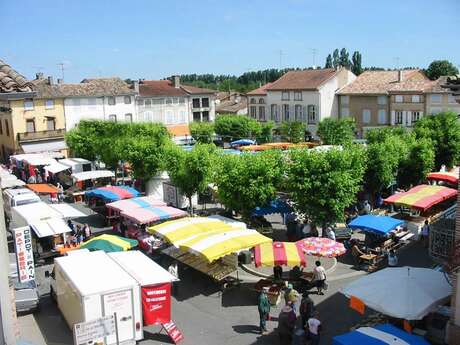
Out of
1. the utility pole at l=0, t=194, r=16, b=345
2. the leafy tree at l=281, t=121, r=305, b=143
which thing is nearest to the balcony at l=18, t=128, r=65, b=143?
the leafy tree at l=281, t=121, r=305, b=143

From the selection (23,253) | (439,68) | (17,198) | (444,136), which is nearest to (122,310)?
(23,253)

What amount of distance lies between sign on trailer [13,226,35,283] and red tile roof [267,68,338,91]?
47.9m

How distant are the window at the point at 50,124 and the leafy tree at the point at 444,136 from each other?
37.1m

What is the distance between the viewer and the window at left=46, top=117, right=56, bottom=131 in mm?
52531

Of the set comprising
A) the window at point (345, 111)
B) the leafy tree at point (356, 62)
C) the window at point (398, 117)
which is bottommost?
the window at point (398, 117)

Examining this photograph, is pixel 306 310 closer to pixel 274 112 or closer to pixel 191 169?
pixel 191 169

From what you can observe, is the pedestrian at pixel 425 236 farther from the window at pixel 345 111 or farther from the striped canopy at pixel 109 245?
the window at pixel 345 111

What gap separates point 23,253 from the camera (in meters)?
15.3

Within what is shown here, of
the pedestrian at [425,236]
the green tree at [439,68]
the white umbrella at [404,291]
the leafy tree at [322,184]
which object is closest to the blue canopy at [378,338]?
the white umbrella at [404,291]

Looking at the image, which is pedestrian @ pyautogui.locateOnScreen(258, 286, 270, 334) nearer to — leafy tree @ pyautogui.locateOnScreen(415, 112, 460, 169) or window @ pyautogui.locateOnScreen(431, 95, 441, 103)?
leafy tree @ pyautogui.locateOnScreen(415, 112, 460, 169)

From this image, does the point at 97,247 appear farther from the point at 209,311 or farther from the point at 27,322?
the point at 209,311

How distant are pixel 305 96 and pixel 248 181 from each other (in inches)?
1587

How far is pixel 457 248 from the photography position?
11.2 m

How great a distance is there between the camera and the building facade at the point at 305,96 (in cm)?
5934
